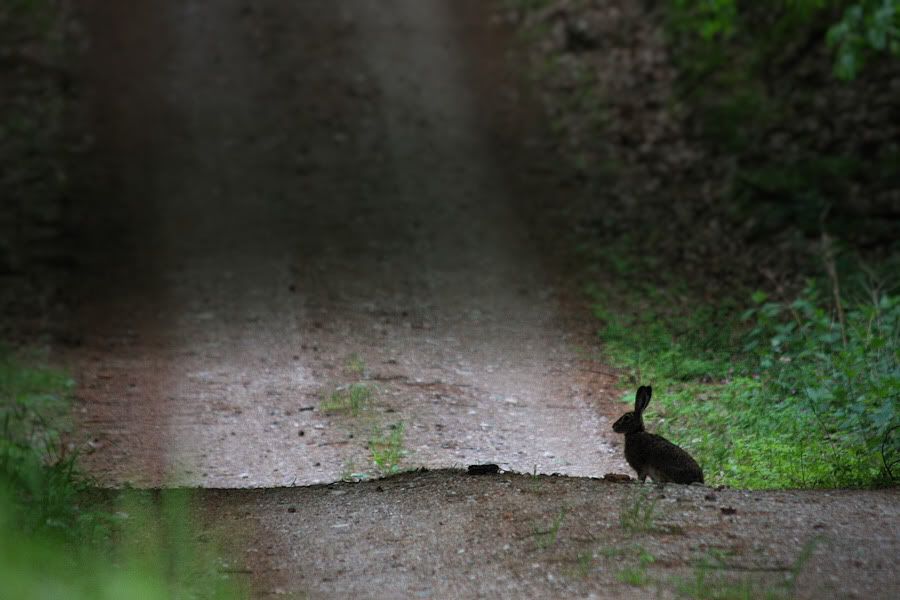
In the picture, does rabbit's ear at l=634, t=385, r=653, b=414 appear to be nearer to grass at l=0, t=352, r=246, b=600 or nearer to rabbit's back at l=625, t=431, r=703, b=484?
rabbit's back at l=625, t=431, r=703, b=484

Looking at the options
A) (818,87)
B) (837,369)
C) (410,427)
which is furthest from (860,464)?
(818,87)

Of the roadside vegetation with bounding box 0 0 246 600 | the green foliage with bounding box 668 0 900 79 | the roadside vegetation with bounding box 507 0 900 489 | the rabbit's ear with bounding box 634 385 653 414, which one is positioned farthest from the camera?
the green foliage with bounding box 668 0 900 79

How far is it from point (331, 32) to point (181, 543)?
Answer: 14248mm

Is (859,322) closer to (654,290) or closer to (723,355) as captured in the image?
(723,355)

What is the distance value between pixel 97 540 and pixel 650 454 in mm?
2835

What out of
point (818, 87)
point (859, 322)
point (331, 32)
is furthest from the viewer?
point (331, 32)

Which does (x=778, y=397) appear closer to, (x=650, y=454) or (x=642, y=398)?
(x=642, y=398)

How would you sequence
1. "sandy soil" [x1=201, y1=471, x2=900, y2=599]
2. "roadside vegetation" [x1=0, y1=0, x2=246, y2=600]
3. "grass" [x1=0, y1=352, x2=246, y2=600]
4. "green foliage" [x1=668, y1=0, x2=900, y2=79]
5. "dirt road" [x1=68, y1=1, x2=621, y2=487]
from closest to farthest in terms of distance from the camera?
1. "grass" [x1=0, y1=352, x2=246, y2=600]
2. "roadside vegetation" [x1=0, y1=0, x2=246, y2=600]
3. "sandy soil" [x1=201, y1=471, x2=900, y2=599]
4. "dirt road" [x1=68, y1=1, x2=621, y2=487]
5. "green foliage" [x1=668, y1=0, x2=900, y2=79]

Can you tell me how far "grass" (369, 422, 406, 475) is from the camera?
6309mm

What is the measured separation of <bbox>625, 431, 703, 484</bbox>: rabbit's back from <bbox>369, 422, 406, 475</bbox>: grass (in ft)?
4.56

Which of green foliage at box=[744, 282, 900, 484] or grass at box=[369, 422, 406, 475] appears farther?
grass at box=[369, 422, 406, 475]

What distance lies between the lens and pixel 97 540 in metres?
4.96

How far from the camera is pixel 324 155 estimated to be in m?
14.8

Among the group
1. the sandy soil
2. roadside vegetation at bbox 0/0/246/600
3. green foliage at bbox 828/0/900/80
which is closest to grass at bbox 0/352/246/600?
roadside vegetation at bbox 0/0/246/600
